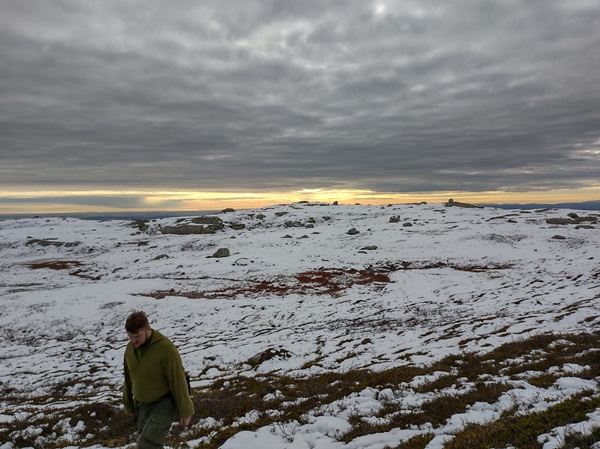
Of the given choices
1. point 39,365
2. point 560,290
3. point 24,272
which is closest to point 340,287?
point 560,290

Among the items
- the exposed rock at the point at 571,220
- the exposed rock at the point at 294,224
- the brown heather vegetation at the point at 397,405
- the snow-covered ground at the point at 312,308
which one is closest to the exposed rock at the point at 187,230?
the exposed rock at the point at 294,224

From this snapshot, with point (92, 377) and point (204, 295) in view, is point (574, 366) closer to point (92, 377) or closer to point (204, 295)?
point (92, 377)

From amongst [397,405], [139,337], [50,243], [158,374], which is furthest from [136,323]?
[50,243]

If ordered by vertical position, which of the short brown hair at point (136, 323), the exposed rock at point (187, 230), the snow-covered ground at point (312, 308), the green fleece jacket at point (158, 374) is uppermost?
the short brown hair at point (136, 323)

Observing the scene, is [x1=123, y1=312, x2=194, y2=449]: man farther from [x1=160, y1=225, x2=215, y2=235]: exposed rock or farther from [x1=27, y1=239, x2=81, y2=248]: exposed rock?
[x1=160, y1=225, x2=215, y2=235]: exposed rock

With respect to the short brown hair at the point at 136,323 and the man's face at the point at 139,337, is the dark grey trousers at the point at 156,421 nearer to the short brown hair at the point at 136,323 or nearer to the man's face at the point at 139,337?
the man's face at the point at 139,337

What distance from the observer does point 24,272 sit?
44125mm

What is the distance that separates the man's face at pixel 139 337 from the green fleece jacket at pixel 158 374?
0.29ft

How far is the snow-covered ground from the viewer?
13.0 meters

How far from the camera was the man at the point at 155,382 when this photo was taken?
16.9 feet

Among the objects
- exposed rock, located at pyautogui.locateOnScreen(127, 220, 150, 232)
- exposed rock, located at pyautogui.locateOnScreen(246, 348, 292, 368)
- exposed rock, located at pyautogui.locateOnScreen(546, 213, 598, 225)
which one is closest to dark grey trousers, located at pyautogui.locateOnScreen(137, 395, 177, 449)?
exposed rock, located at pyautogui.locateOnScreen(246, 348, 292, 368)

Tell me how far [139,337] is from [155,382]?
2.47ft

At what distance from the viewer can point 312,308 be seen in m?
24.4

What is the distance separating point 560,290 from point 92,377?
2625 cm
